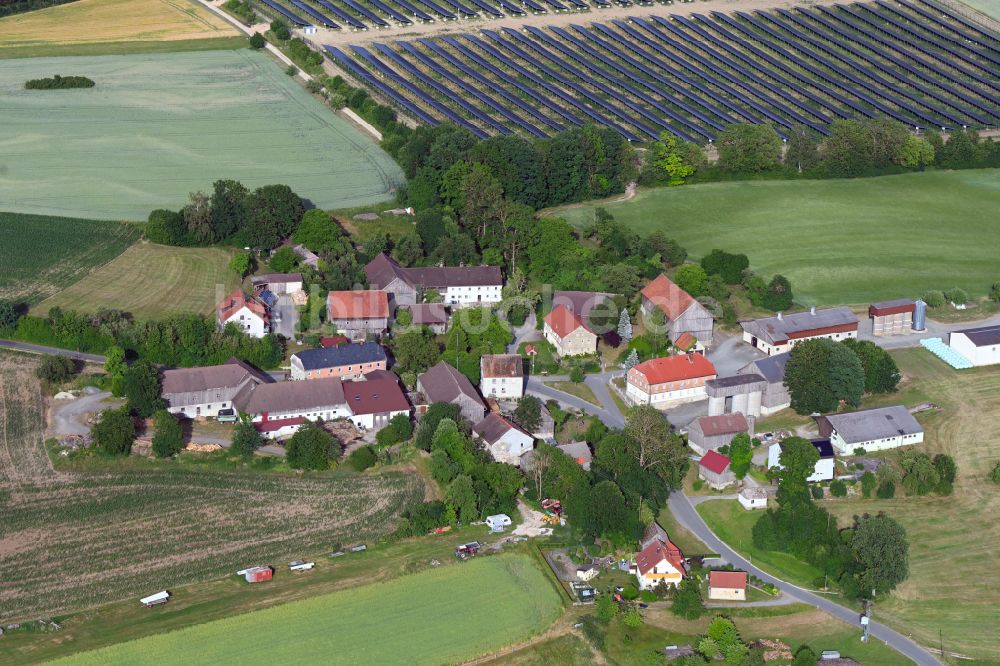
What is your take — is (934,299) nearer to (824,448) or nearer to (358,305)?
(824,448)

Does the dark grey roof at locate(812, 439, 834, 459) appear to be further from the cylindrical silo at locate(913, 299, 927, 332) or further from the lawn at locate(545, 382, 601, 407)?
the cylindrical silo at locate(913, 299, 927, 332)

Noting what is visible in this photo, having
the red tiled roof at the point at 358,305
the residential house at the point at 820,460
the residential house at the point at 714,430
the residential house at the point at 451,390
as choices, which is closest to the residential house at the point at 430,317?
the red tiled roof at the point at 358,305

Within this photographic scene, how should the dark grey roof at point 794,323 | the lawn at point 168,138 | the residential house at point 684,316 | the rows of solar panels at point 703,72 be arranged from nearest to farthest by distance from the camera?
1. the dark grey roof at point 794,323
2. the residential house at point 684,316
3. the lawn at point 168,138
4. the rows of solar panels at point 703,72

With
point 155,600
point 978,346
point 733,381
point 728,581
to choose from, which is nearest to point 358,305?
point 733,381

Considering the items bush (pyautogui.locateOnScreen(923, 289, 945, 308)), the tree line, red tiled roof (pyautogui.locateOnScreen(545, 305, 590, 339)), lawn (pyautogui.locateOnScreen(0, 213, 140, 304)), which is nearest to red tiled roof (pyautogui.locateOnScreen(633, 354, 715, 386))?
red tiled roof (pyautogui.locateOnScreen(545, 305, 590, 339))

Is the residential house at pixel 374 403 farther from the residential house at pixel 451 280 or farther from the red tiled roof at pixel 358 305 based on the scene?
the residential house at pixel 451 280

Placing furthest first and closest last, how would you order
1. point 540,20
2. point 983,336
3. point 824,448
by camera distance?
point 540,20 < point 983,336 < point 824,448
